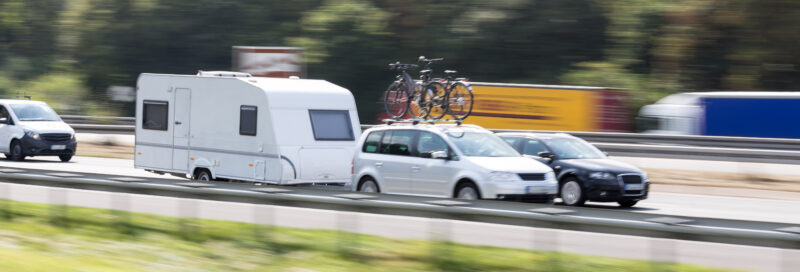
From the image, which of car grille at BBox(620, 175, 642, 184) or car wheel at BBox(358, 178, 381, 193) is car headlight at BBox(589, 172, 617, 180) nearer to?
car grille at BBox(620, 175, 642, 184)

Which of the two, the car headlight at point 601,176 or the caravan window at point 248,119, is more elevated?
the caravan window at point 248,119

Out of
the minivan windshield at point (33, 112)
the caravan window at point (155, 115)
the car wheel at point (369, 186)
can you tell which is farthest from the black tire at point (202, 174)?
the minivan windshield at point (33, 112)

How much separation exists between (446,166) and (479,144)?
32.3 inches

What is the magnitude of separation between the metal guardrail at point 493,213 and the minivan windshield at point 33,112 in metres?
15.3

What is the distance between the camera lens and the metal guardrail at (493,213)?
24.7 feet

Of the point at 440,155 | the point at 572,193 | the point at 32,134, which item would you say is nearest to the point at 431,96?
the point at 572,193

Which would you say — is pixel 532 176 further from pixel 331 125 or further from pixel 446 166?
pixel 331 125

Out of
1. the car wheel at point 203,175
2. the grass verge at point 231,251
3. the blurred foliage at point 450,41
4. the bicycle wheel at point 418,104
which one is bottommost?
the grass verge at point 231,251

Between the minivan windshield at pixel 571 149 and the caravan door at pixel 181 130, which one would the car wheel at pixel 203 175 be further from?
the minivan windshield at pixel 571 149

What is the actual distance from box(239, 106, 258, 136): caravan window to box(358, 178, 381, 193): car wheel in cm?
221

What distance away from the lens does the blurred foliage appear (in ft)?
139

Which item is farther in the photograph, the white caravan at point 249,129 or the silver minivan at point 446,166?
the white caravan at point 249,129

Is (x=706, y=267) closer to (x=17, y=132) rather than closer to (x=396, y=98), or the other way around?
(x=396, y=98)

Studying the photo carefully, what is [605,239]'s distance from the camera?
832cm
